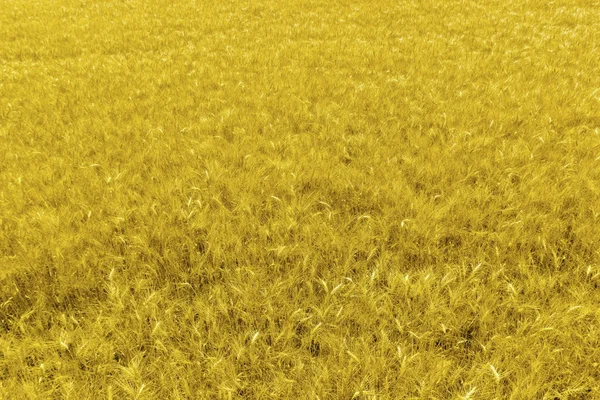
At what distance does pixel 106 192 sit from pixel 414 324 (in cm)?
267

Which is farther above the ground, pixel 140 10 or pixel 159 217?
pixel 140 10

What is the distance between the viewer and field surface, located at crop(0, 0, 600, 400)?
1807 millimetres

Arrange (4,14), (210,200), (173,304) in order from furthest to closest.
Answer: (4,14)
(210,200)
(173,304)

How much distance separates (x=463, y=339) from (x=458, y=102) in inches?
149

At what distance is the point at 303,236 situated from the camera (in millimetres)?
2648

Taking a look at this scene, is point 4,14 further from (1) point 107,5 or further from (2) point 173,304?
(2) point 173,304

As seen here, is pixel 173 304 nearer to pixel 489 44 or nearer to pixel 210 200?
pixel 210 200

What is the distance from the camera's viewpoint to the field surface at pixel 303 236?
5.93ft

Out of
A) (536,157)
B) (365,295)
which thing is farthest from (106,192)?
(536,157)

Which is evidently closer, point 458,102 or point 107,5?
point 458,102

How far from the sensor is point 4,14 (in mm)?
10578

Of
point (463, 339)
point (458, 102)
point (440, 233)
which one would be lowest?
point (463, 339)

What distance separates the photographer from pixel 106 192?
123 inches

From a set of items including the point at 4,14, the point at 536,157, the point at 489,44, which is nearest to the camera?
the point at 536,157
